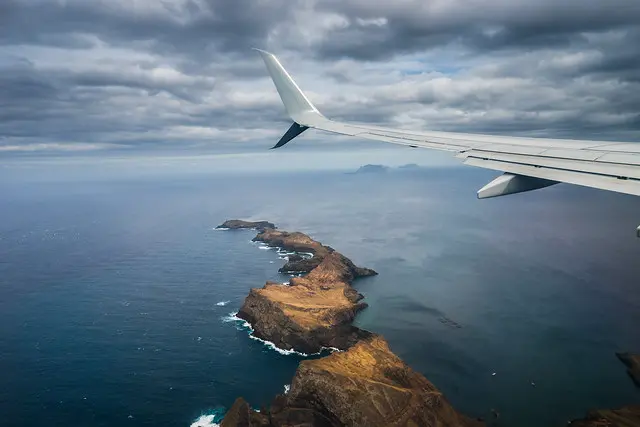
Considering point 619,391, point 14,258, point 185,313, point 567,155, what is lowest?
point 14,258

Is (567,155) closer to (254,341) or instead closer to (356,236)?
(254,341)

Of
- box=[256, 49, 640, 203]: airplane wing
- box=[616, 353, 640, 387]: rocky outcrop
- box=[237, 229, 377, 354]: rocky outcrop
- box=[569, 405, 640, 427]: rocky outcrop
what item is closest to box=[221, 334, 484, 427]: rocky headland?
box=[569, 405, 640, 427]: rocky outcrop

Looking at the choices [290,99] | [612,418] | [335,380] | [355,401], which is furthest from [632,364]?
[290,99]

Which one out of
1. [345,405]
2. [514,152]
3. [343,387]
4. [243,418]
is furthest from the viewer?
[243,418]

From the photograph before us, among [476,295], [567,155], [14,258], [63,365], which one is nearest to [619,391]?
[476,295]

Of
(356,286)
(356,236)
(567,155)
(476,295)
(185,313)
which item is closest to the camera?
(567,155)

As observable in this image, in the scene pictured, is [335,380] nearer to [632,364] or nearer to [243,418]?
[243,418]

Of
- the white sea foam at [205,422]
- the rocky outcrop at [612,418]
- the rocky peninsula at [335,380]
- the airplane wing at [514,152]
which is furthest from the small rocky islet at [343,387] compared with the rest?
the airplane wing at [514,152]

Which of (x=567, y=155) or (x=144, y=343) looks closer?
(x=567, y=155)
